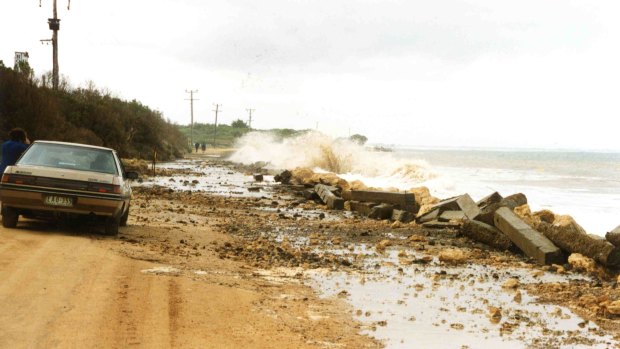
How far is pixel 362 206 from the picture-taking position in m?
19.9

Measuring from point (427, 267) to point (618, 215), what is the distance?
15015 millimetres

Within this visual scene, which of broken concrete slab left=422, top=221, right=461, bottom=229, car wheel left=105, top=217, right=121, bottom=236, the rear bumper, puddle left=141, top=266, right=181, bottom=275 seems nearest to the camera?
puddle left=141, top=266, right=181, bottom=275

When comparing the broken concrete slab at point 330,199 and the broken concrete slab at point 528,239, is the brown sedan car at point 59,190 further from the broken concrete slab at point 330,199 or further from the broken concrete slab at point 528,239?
the broken concrete slab at point 330,199

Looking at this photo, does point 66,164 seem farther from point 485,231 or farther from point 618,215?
point 618,215

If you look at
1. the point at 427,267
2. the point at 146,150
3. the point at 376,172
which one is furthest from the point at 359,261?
the point at 146,150

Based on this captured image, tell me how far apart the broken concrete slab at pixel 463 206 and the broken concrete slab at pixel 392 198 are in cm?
280

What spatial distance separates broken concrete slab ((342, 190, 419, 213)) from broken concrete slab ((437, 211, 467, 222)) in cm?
318

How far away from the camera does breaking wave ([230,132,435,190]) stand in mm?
40156

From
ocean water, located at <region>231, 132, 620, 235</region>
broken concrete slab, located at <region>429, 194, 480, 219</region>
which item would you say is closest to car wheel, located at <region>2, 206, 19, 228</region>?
broken concrete slab, located at <region>429, 194, 480, 219</region>

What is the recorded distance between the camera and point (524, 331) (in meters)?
7.22

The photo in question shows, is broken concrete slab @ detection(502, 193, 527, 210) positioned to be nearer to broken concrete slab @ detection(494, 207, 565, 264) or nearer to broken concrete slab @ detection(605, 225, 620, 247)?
broken concrete slab @ detection(494, 207, 565, 264)

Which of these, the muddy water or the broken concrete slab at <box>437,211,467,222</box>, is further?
the broken concrete slab at <box>437,211,467,222</box>

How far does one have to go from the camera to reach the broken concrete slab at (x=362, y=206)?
1928 centimetres

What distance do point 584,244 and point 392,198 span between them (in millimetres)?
9171
